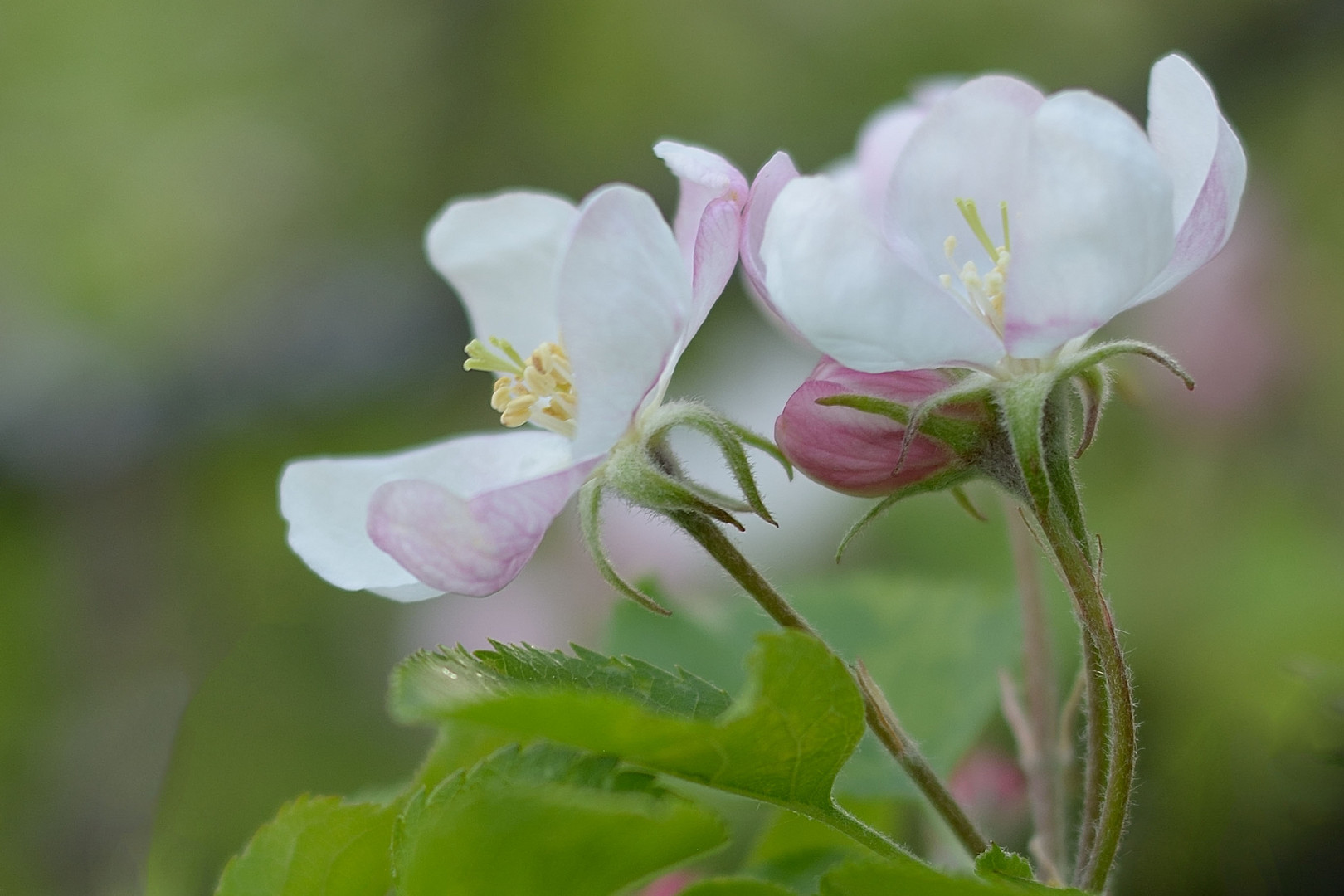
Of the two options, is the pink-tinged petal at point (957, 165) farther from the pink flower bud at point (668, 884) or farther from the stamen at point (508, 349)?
the pink flower bud at point (668, 884)

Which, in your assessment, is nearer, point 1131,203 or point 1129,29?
point 1131,203

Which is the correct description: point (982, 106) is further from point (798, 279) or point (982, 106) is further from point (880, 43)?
point (880, 43)

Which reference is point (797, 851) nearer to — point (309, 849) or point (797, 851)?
point (797, 851)

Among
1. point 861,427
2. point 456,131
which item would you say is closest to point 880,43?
point 456,131

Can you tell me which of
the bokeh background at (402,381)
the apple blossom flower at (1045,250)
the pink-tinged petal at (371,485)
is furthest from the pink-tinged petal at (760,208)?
the bokeh background at (402,381)

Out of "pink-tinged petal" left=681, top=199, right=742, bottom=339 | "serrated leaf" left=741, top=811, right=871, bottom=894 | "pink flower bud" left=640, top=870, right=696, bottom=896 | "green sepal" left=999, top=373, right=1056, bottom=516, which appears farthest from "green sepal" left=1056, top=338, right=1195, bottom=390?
"pink flower bud" left=640, top=870, right=696, bottom=896

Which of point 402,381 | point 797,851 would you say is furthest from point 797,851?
point 402,381
